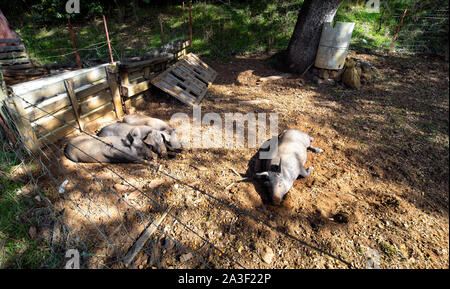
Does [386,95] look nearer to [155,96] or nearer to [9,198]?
[155,96]

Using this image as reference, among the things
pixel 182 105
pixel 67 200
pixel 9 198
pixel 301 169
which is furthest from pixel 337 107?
pixel 9 198

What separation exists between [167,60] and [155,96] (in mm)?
1259

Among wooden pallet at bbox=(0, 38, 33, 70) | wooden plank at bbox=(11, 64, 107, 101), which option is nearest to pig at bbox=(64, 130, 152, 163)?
wooden plank at bbox=(11, 64, 107, 101)

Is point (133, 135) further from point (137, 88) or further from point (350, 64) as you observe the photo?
point (350, 64)

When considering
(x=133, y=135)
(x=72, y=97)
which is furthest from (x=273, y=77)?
(x=72, y=97)

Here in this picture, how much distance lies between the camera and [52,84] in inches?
186

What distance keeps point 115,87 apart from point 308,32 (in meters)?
6.81

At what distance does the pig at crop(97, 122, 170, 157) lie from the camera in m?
5.27

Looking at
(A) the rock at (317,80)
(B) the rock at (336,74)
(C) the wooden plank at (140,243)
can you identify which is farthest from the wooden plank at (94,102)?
(B) the rock at (336,74)

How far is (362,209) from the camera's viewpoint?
388cm

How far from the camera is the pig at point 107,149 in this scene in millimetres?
4754

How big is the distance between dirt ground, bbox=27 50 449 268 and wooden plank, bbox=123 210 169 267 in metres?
0.08

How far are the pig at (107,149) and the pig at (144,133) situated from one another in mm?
87

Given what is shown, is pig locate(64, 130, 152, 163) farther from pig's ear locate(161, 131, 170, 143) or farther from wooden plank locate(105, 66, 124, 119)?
wooden plank locate(105, 66, 124, 119)
